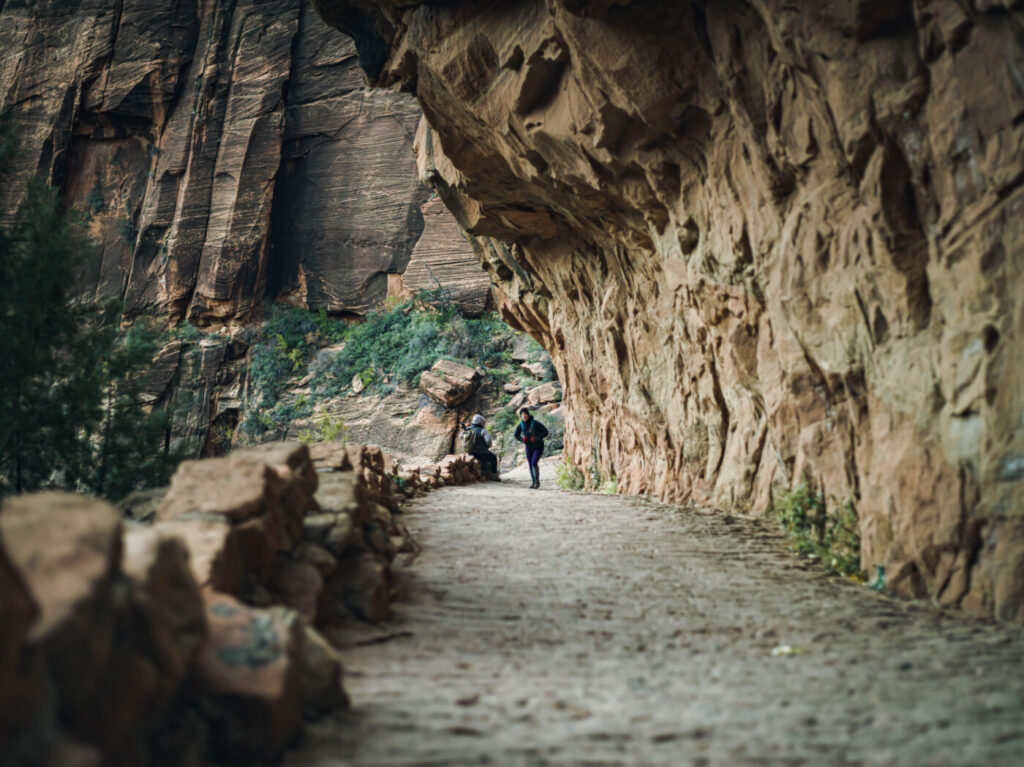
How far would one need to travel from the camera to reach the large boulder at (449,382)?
96.1ft

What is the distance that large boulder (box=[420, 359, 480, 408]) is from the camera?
2928 centimetres

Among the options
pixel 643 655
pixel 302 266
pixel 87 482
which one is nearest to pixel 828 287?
pixel 643 655

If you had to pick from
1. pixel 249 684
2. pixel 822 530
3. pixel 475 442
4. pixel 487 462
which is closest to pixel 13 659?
pixel 249 684

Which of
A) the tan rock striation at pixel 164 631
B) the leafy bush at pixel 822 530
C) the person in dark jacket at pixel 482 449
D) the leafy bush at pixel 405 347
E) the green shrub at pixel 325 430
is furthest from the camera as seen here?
the leafy bush at pixel 405 347

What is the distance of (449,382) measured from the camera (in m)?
29.4

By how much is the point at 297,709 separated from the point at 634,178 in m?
8.17

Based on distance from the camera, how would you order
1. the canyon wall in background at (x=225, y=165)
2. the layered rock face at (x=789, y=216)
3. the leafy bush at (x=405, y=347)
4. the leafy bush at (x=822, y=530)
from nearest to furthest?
1. the layered rock face at (x=789, y=216)
2. the leafy bush at (x=822, y=530)
3. the leafy bush at (x=405, y=347)
4. the canyon wall in background at (x=225, y=165)

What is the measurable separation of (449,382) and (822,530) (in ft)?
76.5

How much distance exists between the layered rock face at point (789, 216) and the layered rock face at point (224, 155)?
2100cm

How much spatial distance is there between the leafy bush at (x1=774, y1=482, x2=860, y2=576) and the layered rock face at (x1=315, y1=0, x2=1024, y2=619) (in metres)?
0.18

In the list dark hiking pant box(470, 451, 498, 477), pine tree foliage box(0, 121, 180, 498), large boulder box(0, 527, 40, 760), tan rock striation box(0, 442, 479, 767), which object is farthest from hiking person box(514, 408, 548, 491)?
large boulder box(0, 527, 40, 760)

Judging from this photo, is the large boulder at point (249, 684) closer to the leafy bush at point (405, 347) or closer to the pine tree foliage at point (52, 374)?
the pine tree foliage at point (52, 374)

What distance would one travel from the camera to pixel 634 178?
31.2ft

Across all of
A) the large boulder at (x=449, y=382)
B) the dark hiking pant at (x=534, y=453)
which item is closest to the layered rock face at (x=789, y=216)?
the dark hiking pant at (x=534, y=453)
